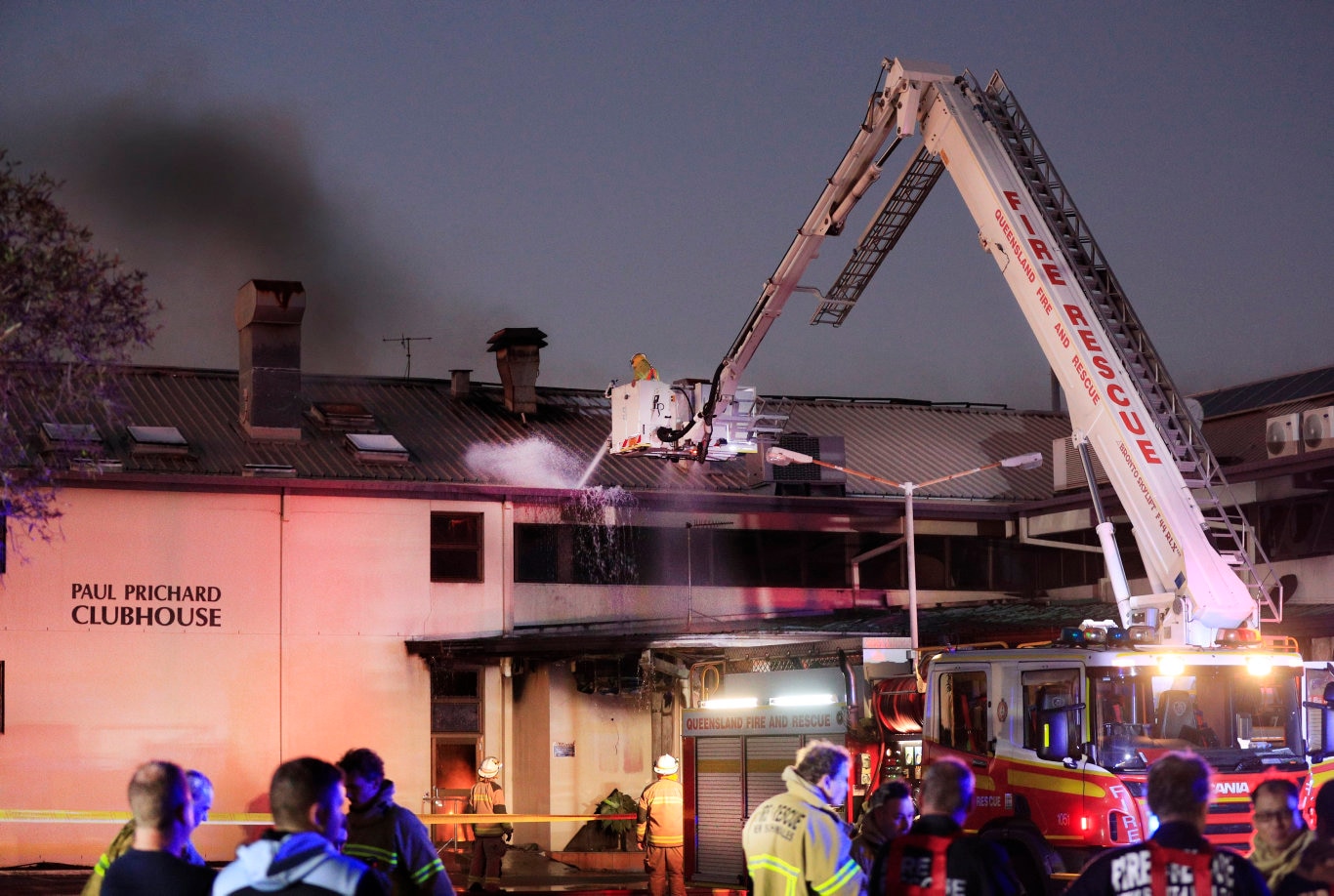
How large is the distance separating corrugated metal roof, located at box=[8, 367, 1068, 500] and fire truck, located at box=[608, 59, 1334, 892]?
13652 mm

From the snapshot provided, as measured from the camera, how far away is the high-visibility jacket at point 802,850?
8.04 metres

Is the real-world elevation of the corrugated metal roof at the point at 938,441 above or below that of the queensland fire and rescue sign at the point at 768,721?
above

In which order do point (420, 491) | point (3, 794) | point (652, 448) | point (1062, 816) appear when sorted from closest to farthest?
point (1062, 816) < point (652, 448) < point (3, 794) < point (420, 491)

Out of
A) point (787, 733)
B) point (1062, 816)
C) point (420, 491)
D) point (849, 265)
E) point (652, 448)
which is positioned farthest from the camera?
point (420, 491)

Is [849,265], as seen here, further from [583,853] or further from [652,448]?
[583,853]

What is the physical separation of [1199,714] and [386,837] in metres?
9.27

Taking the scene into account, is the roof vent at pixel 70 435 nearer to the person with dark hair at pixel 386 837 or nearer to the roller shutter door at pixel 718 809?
the roller shutter door at pixel 718 809

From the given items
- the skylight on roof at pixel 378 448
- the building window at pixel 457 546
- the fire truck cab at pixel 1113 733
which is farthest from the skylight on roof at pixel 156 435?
the fire truck cab at pixel 1113 733

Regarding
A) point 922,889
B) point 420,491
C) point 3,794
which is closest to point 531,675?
point 420,491

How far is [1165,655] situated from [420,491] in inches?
750

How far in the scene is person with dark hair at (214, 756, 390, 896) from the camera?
6.20 m

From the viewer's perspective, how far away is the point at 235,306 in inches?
1328

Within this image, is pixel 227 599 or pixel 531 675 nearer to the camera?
pixel 227 599

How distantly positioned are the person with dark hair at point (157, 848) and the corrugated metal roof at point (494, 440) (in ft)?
Result: 78.6
